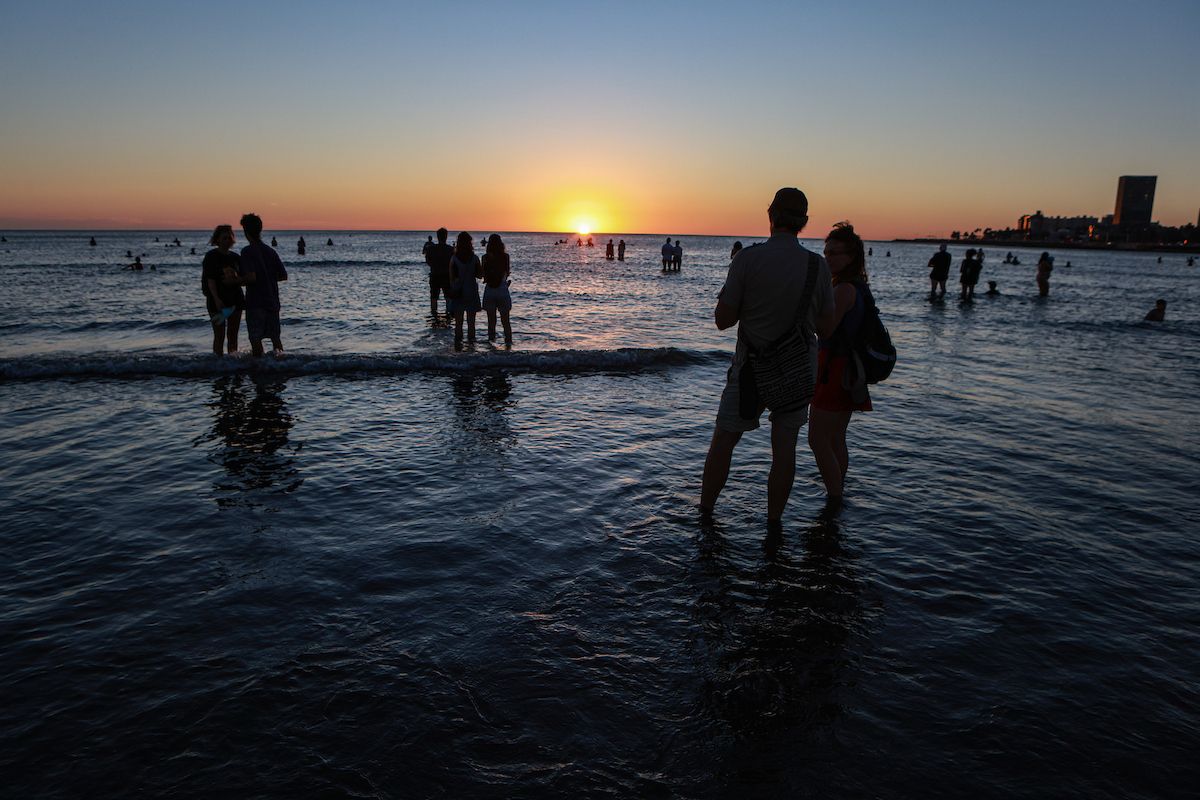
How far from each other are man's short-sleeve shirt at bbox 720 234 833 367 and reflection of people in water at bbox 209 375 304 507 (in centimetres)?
430

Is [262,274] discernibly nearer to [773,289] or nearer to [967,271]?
[773,289]

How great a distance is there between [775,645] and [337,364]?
404 inches

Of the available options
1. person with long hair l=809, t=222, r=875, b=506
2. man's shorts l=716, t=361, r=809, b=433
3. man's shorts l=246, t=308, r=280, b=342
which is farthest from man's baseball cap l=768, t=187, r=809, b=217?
man's shorts l=246, t=308, r=280, b=342

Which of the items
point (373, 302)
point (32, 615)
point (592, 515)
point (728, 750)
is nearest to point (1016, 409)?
point (592, 515)

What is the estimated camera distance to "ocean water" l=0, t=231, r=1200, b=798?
2.60 m

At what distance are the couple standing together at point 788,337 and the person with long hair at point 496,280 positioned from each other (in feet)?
25.8

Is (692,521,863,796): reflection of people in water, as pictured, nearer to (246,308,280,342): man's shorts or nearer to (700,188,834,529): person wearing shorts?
(700,188,834,529): person wearing shorts

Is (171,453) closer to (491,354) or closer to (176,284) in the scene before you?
(491,354)

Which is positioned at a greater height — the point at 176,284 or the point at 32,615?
the point at 176,284

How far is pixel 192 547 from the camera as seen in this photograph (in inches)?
177

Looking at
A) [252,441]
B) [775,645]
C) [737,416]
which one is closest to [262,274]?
[252,441]

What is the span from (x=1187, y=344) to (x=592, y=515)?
19.5 metres

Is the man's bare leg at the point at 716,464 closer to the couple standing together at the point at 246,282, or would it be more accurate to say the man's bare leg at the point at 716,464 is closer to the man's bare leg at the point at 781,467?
the man's bare leg at the point at 781,467

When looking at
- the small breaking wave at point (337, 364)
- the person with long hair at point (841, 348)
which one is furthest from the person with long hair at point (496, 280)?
the person with long hair at point (841, 348)
